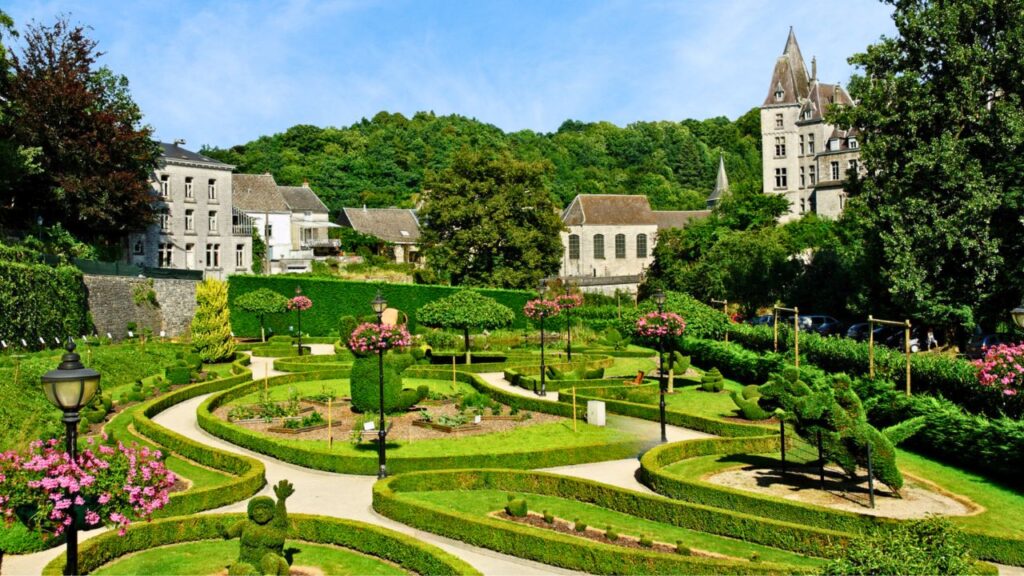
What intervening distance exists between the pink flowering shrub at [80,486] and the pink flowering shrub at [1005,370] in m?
16.6

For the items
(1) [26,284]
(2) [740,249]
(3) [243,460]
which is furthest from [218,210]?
(3) [243,460]

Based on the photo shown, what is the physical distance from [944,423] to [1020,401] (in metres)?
1.96

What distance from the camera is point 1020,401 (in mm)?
21031

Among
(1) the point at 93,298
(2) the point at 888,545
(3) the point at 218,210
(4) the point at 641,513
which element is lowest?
(4) the point at 641,513

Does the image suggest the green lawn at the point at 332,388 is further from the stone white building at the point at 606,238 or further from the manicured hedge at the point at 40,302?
the stone white building at the point at 606,238

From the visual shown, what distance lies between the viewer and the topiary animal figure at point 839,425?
18.2m

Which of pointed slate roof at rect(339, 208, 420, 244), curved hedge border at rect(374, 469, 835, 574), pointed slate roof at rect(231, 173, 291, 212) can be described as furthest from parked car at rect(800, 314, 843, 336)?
pointed slate roof at rect(231, 173, 291, 212)

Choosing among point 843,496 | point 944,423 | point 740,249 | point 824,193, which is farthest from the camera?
point 824,193

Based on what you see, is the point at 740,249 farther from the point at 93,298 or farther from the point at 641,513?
the point at 641,513

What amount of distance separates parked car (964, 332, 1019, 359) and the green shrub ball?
2169 cm

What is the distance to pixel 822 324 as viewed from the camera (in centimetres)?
4931

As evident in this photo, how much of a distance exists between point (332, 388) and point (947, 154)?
81.2ft

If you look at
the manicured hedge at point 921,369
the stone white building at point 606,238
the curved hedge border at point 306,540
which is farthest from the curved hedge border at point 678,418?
the stone white building at point 606,238

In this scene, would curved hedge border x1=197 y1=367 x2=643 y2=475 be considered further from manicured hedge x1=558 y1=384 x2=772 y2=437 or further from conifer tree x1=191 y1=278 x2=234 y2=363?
conifer tree x1=191 y1=278 x2=234 y2=363
